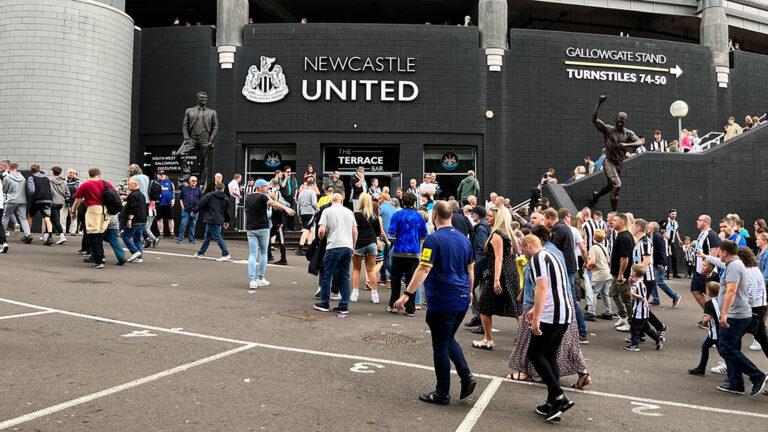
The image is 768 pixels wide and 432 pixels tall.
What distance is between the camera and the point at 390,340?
27.2 ft

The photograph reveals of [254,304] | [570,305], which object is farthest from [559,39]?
[570,305]

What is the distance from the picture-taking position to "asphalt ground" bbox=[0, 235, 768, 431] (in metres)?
5.26

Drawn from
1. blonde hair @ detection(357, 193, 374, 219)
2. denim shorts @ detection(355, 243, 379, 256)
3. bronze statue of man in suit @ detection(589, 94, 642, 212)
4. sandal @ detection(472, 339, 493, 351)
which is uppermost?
bronze statue of man in suit @ detection(589, 94, 642, 212)

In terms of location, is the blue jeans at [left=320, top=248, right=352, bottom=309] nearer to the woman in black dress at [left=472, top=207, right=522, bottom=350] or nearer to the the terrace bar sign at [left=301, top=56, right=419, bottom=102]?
the woman in black dress at [left=472, top=207, right=522, bottom=350]

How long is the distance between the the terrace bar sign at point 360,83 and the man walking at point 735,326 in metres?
18.5

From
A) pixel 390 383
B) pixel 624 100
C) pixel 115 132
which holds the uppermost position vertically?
pixel 624 100

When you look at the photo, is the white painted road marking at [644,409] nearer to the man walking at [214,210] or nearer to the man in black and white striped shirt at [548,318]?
the man in black and white striped shirt at [548,318]

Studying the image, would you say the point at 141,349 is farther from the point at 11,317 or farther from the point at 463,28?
the point at 463,28

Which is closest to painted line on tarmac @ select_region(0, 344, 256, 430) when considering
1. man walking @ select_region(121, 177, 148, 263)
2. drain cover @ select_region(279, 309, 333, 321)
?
drain cover @ select_region(279, 309, 333, 321)

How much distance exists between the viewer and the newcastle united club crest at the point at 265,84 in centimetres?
2433

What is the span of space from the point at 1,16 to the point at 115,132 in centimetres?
501

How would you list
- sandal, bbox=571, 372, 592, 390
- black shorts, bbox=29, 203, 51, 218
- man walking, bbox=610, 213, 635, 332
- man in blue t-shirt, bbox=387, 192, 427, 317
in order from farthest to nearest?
black shorts, bbox=29, 203, 51, 218, man in blue t-shirt, bbox=387, 192, 427, 317, man walking, bbox=610, 213, 635, 332, sandal, bbox=571, 372, 592, 390

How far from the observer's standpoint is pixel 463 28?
974 inches

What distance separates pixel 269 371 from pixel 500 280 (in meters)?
3.32
